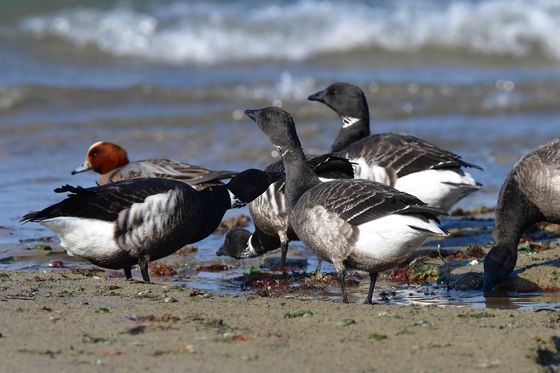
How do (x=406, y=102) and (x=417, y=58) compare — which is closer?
(x=406, y=102)

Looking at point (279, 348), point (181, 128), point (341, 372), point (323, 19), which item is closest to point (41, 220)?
point (279, 348)

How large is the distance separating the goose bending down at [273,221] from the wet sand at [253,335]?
2560mm

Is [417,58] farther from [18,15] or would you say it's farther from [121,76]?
[18,15]

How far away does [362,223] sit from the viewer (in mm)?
7734

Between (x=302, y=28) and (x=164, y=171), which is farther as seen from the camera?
(x=302, y=28)

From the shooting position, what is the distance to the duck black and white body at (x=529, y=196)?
30.6 ft

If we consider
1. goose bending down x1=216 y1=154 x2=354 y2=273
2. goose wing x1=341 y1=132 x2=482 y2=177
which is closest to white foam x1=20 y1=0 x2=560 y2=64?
goose wing x1=341 y1=132 x2=482 y2=177

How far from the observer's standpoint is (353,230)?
780cm

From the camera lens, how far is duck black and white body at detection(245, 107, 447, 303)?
757 cm

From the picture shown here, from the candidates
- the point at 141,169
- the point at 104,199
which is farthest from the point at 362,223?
the point at 141,169

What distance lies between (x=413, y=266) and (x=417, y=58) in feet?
63.5

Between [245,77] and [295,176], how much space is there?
17.0m

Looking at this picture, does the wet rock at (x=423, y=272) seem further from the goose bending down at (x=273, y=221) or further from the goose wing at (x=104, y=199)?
the goose wing at (x=104, y=199)

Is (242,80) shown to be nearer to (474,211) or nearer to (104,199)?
(474,211)
